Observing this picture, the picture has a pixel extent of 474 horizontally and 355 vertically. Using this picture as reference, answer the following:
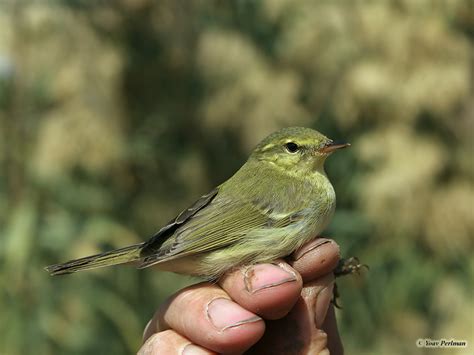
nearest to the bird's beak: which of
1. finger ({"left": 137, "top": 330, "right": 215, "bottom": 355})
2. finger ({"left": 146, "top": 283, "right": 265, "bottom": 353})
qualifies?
finger ({"left": 146, "top": 283, "right": 265, "bottom": 353})

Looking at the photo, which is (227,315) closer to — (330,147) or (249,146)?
(330,147)

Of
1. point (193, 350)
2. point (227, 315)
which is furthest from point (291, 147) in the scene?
point (193, 350)

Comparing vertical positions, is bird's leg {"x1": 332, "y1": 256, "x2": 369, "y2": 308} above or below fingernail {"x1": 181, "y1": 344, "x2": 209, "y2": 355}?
below

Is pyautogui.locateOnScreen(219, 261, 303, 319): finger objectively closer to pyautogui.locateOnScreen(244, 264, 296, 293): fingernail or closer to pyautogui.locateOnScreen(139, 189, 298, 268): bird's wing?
pyautogui.locateOnScreen(244, 264, 296, 293): fingernail

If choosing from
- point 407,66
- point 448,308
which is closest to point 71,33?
point 407,66

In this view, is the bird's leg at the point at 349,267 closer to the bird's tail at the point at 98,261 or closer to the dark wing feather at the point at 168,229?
the dark wing feather at the point at 168,229

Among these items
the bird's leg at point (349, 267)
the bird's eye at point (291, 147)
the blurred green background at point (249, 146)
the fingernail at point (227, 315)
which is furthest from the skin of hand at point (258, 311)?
the blurred green background at point (249, 146)
